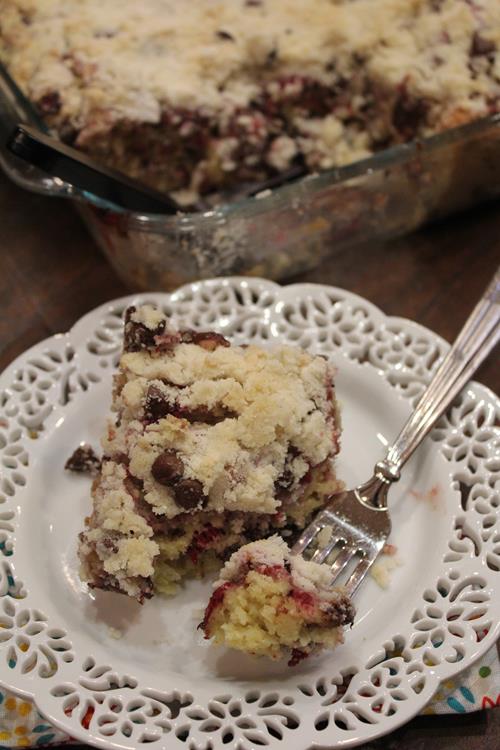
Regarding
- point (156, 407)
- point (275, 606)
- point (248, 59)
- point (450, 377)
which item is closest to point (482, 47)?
point (248, 59)

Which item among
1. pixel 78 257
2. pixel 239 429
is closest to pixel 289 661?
pixel 239 429

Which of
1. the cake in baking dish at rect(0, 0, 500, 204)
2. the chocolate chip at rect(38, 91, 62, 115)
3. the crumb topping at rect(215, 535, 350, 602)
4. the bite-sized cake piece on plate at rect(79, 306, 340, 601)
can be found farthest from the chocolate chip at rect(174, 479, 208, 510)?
the chocolate chip at rect(38, 91, 62, 115)

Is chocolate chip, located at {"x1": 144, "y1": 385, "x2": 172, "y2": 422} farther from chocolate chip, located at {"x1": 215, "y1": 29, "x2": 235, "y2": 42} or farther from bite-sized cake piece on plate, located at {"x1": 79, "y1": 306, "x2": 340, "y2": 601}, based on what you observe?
chocolate chip, located at {"x1": 215, "y1": 29, "x2": 235, "y2": 42}

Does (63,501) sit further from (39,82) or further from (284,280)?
(39,82)

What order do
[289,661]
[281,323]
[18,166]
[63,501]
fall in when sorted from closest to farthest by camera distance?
[289,661], [63,501], [281,323], [18,166]

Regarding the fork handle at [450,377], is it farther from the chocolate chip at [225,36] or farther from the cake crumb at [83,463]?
the chocolate chip at [225,36]

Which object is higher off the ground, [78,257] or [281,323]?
[78,257]
